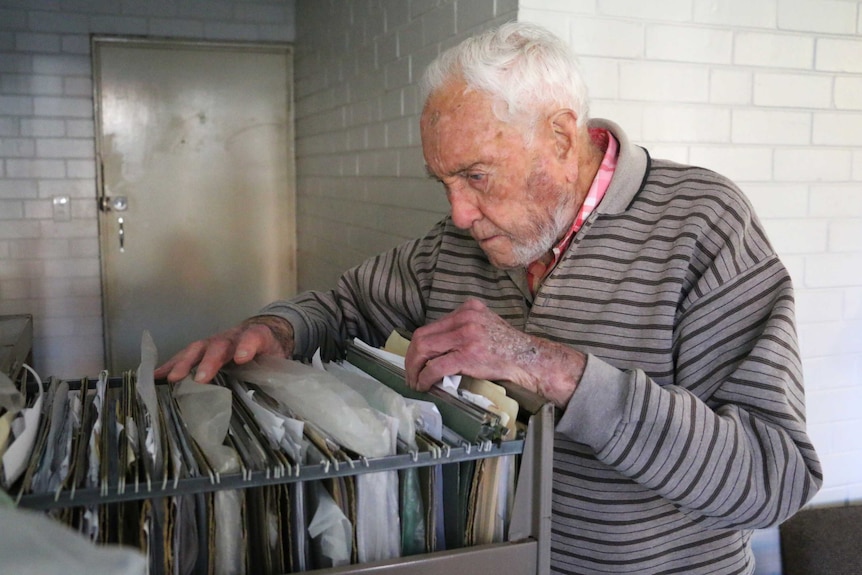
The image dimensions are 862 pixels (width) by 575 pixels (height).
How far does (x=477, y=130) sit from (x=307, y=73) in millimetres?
2941

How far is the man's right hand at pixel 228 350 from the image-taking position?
3.82ft

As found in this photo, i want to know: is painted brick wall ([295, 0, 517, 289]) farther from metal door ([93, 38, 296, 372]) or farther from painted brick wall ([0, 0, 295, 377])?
painted brick wall ([0, 0, 295, 377])

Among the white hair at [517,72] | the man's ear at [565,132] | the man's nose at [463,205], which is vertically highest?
the white hair at [517,72]

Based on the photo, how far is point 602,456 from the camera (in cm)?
103

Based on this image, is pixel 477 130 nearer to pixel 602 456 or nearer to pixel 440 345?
pixel 440 345

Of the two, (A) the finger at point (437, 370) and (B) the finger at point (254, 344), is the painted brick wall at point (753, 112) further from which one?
(A) the finger at point (437, 370)

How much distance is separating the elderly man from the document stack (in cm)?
16

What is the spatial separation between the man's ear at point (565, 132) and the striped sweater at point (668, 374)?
0.09 metres

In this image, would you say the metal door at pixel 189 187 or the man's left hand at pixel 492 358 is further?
the metal door at pixel 189 187

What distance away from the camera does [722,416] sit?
107 centimetres

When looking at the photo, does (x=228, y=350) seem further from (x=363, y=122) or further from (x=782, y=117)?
(x=363, y=122)

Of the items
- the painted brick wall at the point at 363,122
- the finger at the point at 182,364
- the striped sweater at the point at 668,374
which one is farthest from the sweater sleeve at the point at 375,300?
the painted brick wall at the point at 363,122

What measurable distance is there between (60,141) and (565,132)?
3468mm

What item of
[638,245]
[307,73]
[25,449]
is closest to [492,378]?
[638,245]
